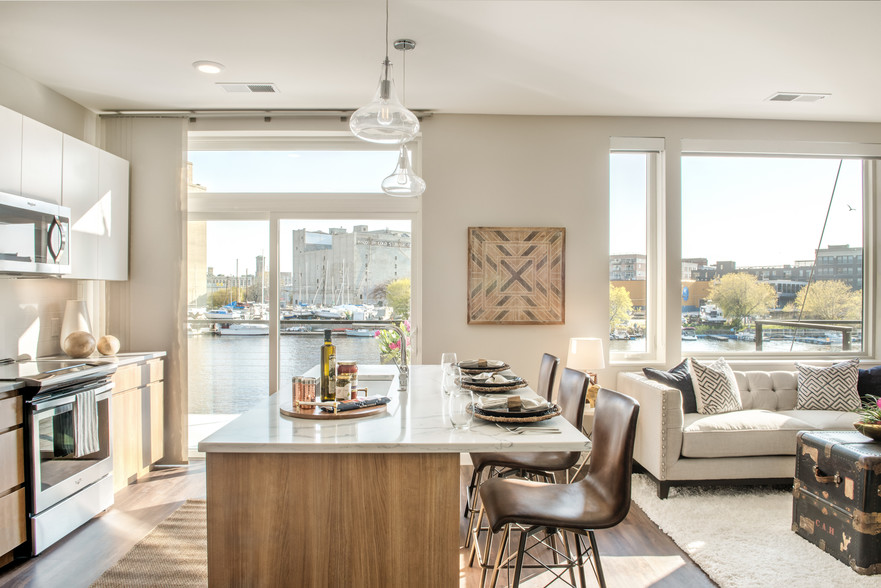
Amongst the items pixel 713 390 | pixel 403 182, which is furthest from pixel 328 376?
pixel 713 390

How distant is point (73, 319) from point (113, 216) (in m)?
0.82

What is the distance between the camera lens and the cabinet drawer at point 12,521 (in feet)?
8.47

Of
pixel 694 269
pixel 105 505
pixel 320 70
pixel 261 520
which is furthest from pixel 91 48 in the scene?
pixel 694 269

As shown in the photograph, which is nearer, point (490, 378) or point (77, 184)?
point (490, 378)

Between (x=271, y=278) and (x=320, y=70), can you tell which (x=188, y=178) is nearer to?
(x=271, y=278)

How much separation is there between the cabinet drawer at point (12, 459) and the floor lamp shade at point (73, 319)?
110 cm

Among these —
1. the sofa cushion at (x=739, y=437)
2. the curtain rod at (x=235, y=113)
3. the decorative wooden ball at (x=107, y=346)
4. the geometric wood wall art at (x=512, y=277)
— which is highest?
the curtain rod at (x=235, y=113)

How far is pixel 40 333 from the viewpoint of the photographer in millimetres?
3652

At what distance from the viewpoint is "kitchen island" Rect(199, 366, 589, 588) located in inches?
70.3

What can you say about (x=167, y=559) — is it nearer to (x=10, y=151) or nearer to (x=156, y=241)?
(x=10, y=151)

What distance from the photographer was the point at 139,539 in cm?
296

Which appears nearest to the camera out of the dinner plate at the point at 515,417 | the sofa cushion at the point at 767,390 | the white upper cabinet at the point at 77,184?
the dinner plate at the point at 515,417

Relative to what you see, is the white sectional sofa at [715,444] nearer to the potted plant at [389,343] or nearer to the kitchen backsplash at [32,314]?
the potted plant at [389,343]

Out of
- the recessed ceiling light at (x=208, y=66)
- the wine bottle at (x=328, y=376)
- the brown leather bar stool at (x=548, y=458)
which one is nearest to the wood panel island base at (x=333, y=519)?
the wine bottle at (x=328, y=376)
